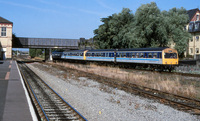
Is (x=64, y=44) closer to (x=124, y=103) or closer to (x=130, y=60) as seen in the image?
(x=130, y=60)

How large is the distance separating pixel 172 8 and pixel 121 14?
1021 centimetres

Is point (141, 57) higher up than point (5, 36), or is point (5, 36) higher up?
point (5, 36)

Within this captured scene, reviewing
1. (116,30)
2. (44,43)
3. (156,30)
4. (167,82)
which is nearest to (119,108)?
(167,82)

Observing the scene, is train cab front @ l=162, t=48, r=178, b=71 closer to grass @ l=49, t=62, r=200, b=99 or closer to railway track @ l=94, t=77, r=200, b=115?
grass @ l=49, t=62, r=200, b=99

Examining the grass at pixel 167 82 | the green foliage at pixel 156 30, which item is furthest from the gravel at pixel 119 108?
the green foliage at pixel 156 30

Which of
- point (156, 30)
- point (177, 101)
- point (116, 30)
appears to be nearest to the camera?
point (177, 101)

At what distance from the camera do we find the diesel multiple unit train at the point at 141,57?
23.8 m

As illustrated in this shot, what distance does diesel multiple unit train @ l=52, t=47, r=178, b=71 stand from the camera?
23.8m

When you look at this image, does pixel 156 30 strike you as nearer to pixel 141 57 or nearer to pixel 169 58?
pixel 141 57

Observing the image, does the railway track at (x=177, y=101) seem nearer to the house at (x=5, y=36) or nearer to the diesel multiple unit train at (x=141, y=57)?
the diesel multiple unit train at (x=141, y=57)

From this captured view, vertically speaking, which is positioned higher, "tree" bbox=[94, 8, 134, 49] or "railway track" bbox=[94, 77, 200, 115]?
"tree" bbox=[94, 8, 134, 49]

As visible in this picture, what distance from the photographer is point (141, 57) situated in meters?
26.5

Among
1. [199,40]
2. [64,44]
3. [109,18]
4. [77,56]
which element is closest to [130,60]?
[77,56]

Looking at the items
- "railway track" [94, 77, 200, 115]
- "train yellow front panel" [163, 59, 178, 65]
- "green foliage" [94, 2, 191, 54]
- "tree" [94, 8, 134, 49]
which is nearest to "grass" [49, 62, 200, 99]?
"railway track" [94, 77, 200, 115]
